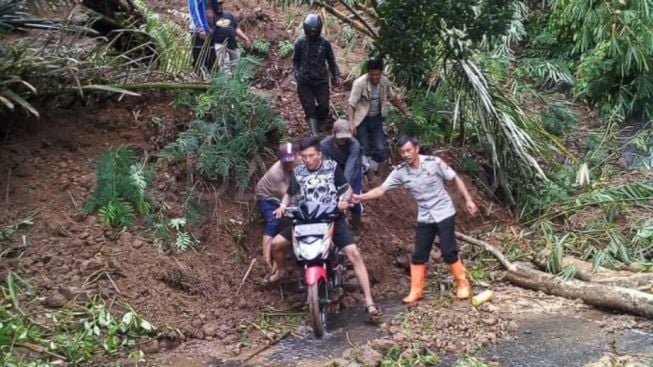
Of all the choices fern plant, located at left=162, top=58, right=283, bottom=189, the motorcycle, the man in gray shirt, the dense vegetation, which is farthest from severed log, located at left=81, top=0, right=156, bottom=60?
the man in gray shirt

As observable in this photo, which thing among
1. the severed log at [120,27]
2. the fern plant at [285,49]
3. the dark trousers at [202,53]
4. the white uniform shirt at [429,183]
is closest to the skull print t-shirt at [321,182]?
the white uniform shirt at [429,183]

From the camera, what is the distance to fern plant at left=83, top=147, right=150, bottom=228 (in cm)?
745

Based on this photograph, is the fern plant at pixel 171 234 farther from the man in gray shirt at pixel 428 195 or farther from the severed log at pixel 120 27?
the severed log at pixel 120 27

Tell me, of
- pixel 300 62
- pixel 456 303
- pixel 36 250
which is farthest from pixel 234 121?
pixel 456 303

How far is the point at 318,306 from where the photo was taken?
6348 millimetres

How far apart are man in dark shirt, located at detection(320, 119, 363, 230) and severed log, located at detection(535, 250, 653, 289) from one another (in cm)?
195

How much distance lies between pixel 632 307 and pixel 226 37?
564 centimetres

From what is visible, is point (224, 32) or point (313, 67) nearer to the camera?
point (313, 67)

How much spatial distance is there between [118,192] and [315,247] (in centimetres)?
232

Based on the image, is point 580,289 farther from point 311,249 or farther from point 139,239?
point 139,239

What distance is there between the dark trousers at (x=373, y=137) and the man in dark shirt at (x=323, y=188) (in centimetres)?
196

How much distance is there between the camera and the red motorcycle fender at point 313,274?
→ 6.34 m

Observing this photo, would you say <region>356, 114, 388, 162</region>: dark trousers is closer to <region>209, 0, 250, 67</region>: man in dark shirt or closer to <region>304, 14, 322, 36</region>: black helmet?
<region>304, 14, 322, 36</region>: black helmet

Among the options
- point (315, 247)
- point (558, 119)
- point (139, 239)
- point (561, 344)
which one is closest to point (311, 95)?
point (139, 239)
